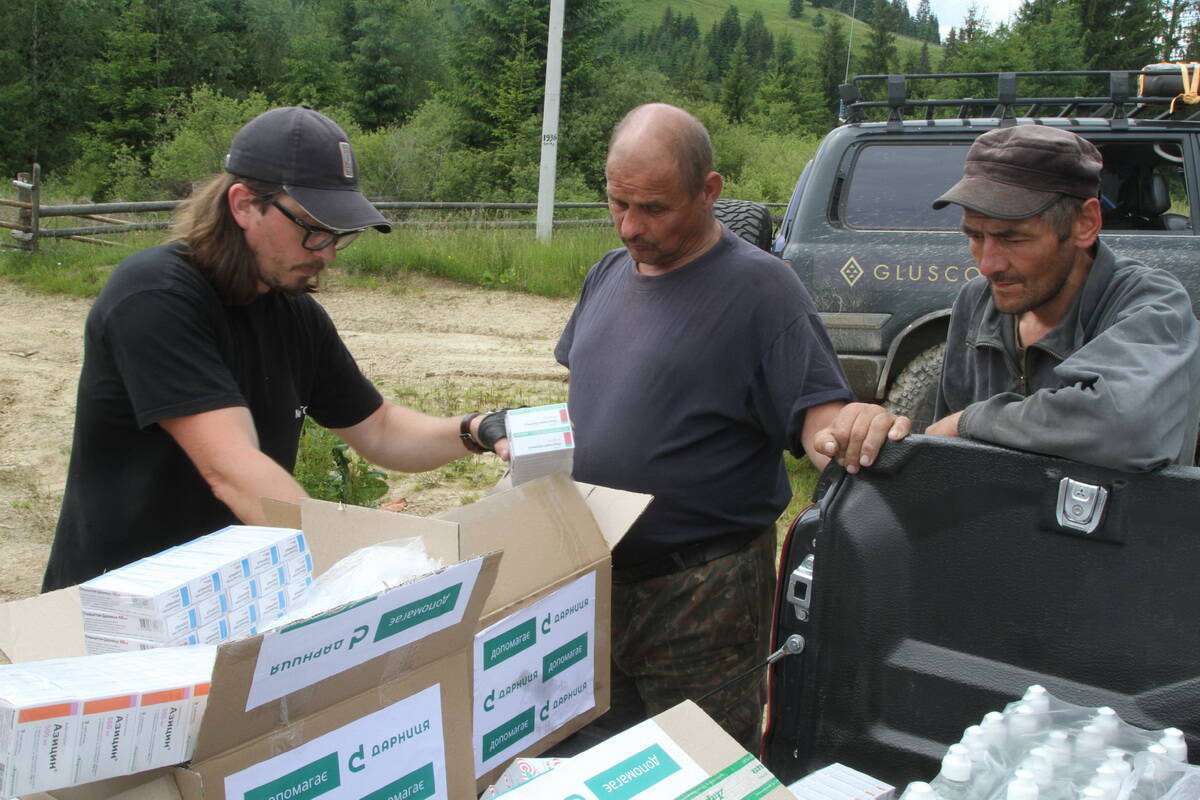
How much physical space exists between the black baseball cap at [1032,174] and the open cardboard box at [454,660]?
3.04 feet

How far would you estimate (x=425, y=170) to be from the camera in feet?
87.8

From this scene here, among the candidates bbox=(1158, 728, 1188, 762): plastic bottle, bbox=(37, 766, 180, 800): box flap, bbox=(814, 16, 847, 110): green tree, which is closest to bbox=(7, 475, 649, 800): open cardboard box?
bbox=(37, 766, 180, 800): box flap

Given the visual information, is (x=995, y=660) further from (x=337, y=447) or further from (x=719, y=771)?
(x=337, y=447)

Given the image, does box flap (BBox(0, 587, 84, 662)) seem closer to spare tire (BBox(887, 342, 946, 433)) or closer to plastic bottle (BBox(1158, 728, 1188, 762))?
plastic bottle (BBox(1158, 728, 1188, 762))

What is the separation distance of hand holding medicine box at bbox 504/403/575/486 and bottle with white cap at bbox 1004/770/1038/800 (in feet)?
3.24

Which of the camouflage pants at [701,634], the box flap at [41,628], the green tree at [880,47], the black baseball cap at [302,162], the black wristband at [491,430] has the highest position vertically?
the green tree at [880,47]

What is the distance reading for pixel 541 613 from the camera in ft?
6.29

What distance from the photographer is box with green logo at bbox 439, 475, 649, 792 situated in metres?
1.82

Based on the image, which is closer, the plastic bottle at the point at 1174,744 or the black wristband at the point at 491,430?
the plastic bottle at the point at 1174,744

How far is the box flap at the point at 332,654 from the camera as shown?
1.27 m

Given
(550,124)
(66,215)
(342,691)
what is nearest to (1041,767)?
(342,691)

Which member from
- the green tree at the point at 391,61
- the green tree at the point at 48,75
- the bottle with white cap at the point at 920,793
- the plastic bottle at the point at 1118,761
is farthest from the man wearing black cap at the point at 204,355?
the green tree at the point at 391,61

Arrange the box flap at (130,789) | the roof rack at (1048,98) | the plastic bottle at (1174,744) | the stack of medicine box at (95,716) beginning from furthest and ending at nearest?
the roof rack at (1048,98) < the plastic bottle at (1174,744) < the box flap at (130,789) < the stack of medicine box at (95,716)

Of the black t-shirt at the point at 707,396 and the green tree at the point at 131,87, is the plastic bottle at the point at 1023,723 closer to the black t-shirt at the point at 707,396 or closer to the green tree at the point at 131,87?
the black t-shirt at the point at 707,396
